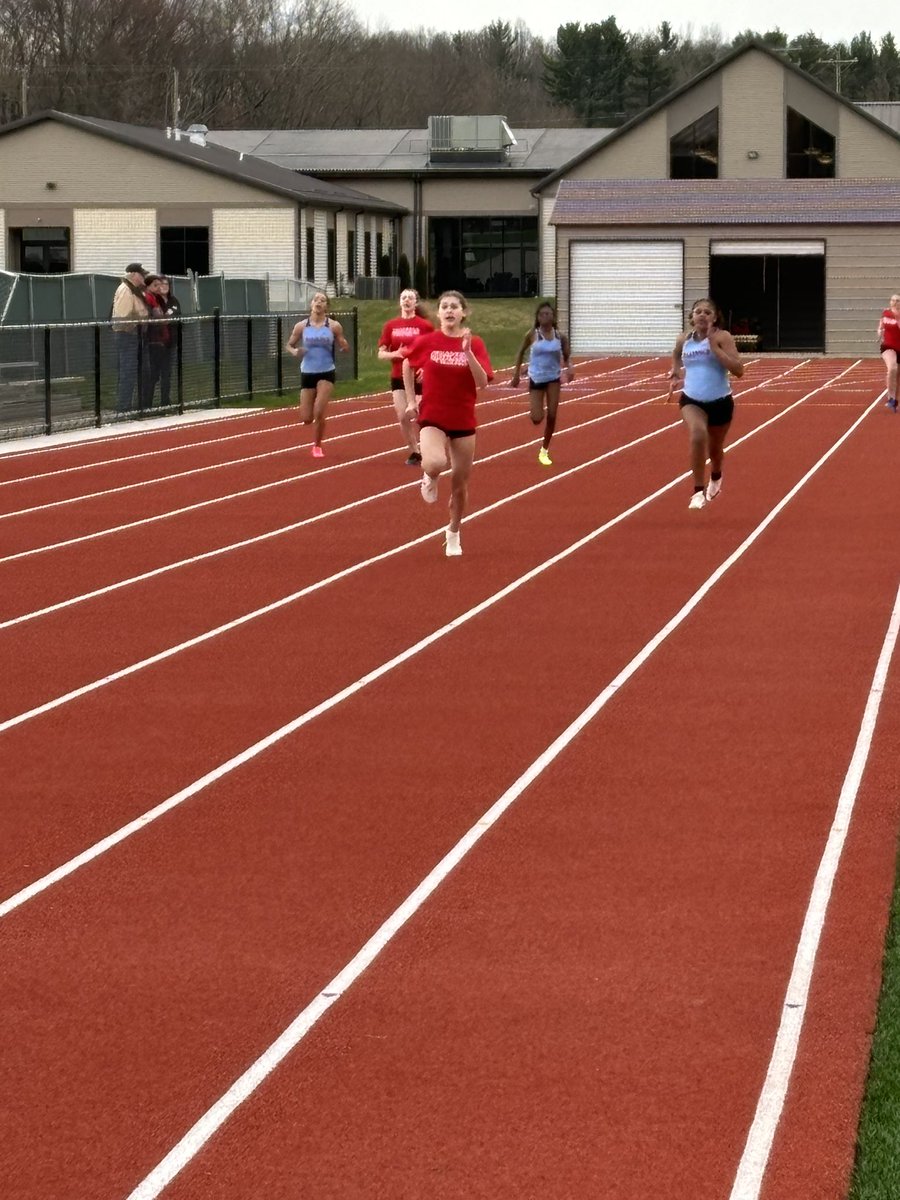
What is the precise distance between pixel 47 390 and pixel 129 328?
2.37 m

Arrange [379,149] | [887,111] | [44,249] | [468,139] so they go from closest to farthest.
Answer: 1. [44,249]
2. [468,139]
3. [379,149]
4. [887,111]

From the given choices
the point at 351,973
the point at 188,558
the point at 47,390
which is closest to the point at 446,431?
the point at 188,558

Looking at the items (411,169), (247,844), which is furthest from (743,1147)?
(411,169)

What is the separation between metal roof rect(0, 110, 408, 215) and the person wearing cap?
30666 millimetres

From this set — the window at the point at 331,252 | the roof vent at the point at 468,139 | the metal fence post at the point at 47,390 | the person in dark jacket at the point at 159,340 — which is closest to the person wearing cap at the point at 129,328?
the person in dark jacket at the point at 159,340

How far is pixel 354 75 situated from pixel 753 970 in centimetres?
11353

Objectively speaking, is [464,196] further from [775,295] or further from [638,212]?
[775,295]

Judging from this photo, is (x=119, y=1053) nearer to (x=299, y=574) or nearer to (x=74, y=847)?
(x=74, y=847)

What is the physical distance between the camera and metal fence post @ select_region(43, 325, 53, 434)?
25266mm

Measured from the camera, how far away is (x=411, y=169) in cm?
7006

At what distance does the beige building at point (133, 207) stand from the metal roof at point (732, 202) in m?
8.84

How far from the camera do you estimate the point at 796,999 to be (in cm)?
552

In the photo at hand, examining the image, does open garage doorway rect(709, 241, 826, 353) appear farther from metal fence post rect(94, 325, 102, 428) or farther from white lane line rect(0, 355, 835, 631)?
white lane line rect(0, 355, 835, 631)

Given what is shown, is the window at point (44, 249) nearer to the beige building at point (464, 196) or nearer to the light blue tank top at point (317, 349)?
the beige building at point (464, 196)
